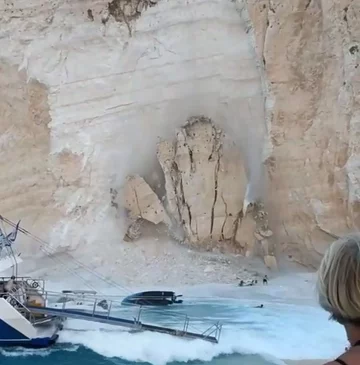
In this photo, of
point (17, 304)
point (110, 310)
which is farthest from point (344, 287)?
point (110, 310)

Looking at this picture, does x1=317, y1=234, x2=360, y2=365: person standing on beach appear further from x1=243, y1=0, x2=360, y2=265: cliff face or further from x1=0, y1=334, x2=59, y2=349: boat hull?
x1=243, y1=0, x2=360, y2=265: cliff face

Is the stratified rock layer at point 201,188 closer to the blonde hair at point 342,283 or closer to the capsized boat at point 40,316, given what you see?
the capsized boat at point 40,316

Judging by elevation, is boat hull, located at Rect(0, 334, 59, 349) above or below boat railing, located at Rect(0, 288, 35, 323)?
below

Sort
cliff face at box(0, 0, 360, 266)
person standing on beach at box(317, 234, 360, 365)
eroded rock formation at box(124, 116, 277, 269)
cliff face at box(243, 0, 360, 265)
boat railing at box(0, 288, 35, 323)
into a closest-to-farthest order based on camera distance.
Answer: person standing on beach at box(317, 234, 360, 365)
boat railing at box(0, 288, 35, 323)
cliff face at box(243, 0, 360, 265)
cliff face at box(0, 0, 360, 266)
eroded rock formation at box(124, 116, 277, 269)

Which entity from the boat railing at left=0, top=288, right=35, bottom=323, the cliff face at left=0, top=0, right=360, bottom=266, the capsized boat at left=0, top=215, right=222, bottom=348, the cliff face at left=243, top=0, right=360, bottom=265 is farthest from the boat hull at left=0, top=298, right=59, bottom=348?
the cliff face at left=243, top=0, right=360, bottom=265

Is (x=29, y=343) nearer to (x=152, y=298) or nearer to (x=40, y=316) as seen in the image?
(x=40, y=316)

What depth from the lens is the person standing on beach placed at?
483 mm

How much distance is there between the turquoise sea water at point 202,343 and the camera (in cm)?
271

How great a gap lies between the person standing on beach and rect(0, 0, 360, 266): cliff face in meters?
3.80

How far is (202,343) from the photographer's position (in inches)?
115

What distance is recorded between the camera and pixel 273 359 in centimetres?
270

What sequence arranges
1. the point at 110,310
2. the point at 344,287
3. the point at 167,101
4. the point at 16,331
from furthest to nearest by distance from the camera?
the point at 167,101
the point at 110,310
the point at 16,331
the point at 344,287

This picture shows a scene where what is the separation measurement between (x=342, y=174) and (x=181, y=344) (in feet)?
6.58

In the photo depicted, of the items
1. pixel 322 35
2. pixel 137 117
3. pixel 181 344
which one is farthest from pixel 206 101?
pixel 181 344
